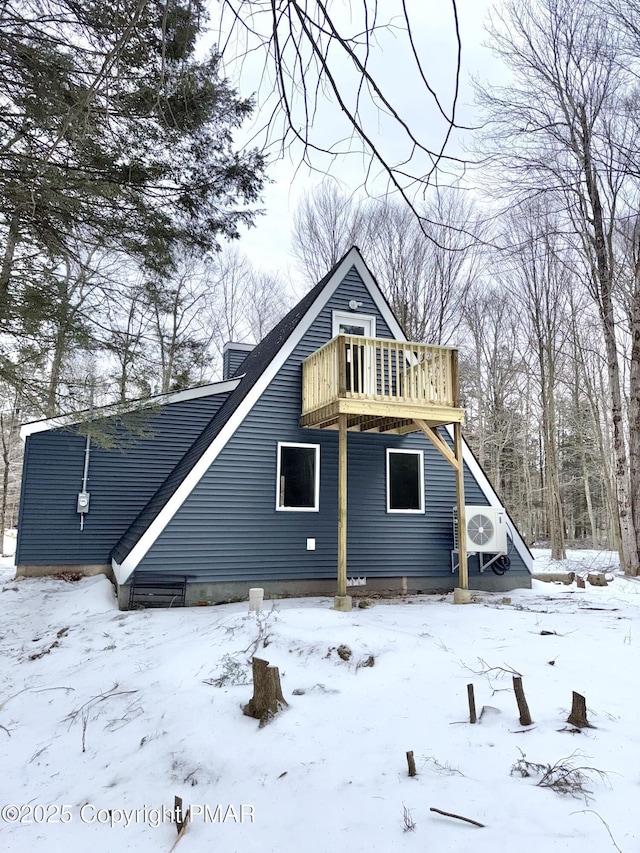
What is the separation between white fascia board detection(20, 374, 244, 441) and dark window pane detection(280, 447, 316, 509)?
2391 mm

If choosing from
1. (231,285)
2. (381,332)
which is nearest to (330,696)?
(381,332)

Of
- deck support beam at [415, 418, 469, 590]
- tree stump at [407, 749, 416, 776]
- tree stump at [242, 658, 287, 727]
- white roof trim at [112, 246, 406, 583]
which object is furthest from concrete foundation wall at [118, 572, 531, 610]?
tree stump at [407, 749, 416, 776]

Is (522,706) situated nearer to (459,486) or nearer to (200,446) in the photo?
(459,486)

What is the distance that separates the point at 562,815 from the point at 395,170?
9.15ft

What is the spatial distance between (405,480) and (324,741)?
6.68 meters

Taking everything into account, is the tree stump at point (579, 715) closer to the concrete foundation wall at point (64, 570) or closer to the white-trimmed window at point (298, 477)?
the white-trimmed window at point (298, 477)

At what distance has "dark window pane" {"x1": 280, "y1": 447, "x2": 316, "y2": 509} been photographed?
8.99 meters

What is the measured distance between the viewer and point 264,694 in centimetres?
363

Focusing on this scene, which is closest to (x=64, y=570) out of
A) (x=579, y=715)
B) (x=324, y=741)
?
(x=324, y=741)

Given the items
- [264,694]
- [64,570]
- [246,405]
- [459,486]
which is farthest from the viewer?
[64,570]

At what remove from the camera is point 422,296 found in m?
17.3

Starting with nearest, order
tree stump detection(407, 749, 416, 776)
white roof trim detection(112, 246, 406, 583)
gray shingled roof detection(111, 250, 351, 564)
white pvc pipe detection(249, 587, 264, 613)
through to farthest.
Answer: tree stump detection(407, 749, 416, 776) < white pvc pipe detection(249, 587, 264, 613) < white roof trim detection(112, 246, 406, 583) < gray shingled roof detection(111, 250, 351, 564)

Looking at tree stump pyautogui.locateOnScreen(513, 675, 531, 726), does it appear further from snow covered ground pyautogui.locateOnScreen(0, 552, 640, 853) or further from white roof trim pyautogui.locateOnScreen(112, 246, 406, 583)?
white roof trim pyautogui.locateOnScreen(112, 246, 406, 583)

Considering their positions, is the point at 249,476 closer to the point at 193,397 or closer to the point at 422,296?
the point at 193,397
